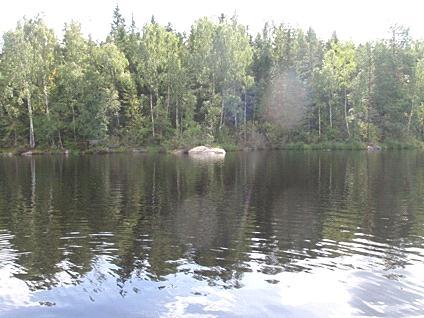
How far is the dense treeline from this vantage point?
79.4 meters

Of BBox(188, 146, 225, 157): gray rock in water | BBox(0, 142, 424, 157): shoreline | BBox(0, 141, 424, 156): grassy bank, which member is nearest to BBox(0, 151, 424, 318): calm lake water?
BBox(188, 146, 225, 157): gray rock in water

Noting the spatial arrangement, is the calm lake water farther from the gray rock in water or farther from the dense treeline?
the dense treeline

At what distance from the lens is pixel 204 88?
287 ft

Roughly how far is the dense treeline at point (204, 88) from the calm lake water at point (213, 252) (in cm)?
5070

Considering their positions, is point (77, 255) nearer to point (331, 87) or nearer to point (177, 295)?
point (177, 295)

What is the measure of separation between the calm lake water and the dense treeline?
5070 cm

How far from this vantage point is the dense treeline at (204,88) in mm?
79438

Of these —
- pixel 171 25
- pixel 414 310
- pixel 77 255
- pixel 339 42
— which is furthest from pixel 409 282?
pixel 171 25

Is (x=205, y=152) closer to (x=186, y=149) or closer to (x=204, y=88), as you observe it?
(x=186, y=149)

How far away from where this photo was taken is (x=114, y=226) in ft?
67.2

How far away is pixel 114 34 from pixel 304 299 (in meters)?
94.2

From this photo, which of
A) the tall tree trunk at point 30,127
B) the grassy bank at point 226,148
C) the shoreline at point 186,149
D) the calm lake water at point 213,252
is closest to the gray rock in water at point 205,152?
the shoreline at point 186,149

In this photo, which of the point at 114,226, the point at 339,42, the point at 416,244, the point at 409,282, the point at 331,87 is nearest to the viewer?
the point at 409,282

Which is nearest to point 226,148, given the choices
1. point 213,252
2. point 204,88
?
point 204,88
